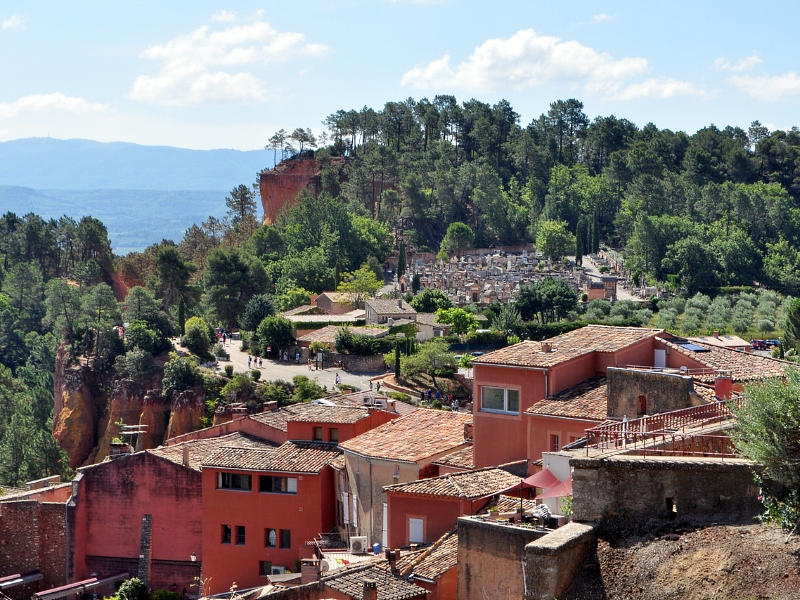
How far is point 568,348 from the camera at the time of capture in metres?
28.8

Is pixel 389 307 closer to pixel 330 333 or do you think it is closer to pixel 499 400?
pixel 330 333

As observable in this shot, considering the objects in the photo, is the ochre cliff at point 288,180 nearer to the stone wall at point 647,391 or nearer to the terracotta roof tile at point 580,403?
the terracotta roof tile at point 580,403

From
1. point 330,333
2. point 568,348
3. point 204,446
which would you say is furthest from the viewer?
point 330,333

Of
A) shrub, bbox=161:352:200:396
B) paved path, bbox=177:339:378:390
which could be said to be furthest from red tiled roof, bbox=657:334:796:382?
shrub, bbox=161:352:200:396

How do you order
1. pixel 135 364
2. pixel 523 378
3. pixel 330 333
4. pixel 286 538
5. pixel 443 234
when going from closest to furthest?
pixel 523 378 → pixel 286 538 → pixel 135 364 → pixel 330 333 → pixel 443 234

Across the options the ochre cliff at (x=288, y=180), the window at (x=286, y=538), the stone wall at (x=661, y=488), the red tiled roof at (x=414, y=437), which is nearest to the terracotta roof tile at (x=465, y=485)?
the red tiled roof at (x=414, y=437)

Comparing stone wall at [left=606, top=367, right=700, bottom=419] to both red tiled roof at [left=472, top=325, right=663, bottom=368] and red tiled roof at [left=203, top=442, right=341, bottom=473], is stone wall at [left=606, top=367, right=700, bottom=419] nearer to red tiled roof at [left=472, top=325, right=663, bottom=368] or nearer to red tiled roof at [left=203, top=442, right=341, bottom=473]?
red tiled roof at [left=472, top=325, right=663, bottom=368]

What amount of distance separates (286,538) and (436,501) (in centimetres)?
961

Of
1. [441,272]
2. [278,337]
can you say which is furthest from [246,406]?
[441,272]

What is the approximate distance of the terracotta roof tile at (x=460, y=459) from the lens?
1127 inches

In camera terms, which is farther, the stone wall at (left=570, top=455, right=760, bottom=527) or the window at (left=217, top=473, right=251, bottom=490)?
the window at (left=217, top=473, right=251, bottom=490)

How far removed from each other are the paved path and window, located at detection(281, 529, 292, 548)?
102 feet

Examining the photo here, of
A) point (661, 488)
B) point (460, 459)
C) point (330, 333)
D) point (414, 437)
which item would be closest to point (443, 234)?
point (330, 333)

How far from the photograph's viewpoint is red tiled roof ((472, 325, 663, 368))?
2781 cm
